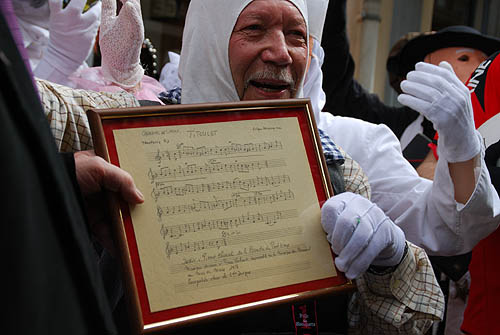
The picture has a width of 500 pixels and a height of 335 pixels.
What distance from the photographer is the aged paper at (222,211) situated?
1.19 m

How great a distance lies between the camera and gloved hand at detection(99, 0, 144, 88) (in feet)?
5.93

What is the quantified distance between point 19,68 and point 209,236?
0.70 m

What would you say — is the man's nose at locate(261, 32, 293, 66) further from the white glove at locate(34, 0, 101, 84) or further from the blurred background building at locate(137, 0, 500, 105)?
the blurred background building at locate(137, 0, 500, 105)

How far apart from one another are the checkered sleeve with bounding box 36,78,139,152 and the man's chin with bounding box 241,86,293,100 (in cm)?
55

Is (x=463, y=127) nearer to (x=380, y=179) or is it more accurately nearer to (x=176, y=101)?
(x=380, y=179)

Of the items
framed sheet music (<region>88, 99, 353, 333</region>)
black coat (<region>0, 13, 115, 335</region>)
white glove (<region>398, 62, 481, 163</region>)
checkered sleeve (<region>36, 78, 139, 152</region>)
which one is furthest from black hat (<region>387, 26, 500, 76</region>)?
black coat (<region>0, 13, 115, 335</region>)

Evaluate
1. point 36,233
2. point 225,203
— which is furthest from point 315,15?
point 36,233

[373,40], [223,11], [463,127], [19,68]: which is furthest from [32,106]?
[373,40]

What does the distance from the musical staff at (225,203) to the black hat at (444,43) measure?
2.78 m

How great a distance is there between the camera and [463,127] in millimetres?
1704

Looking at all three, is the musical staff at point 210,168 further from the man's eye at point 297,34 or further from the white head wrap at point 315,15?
the white head wrap at point 315,15

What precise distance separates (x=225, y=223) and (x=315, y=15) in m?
1.13

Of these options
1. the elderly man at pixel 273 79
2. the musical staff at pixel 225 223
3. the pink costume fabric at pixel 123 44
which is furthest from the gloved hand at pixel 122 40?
the musical staff at pixel 225 223

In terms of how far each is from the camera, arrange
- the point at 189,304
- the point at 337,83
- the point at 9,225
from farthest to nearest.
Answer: the point at 337,83, the point at 189,304, the point at 9,225
